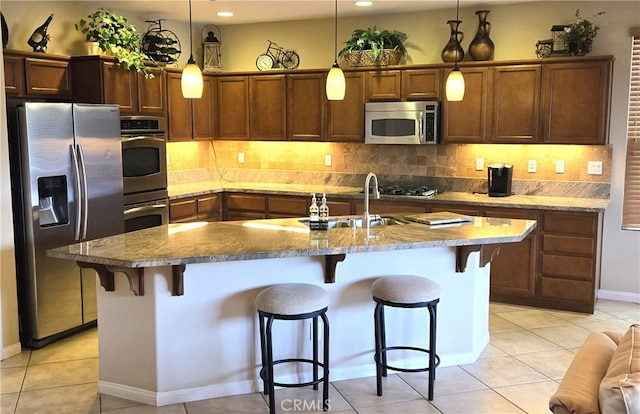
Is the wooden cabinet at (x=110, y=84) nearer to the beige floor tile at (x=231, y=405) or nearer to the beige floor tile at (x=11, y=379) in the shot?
the beige floor tile at (x=11, y=379)

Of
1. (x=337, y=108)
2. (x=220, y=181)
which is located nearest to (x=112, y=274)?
(x=337, y=108)

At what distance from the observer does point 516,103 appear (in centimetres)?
548

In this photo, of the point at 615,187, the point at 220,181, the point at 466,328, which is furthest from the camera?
the point at 220,181

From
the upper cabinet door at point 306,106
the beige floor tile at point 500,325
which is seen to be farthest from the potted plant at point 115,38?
the beige floor tile at point 500,325

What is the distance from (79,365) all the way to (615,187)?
4.59 m

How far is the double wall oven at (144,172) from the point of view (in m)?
5.28

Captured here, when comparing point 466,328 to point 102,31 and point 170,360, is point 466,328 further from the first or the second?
point 102,31

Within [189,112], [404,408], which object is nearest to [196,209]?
[189,112]

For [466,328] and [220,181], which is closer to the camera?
[466,328]

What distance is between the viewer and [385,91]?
6.00 meters

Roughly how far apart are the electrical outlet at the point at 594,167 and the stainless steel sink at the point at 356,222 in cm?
229

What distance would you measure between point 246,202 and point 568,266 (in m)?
3.20

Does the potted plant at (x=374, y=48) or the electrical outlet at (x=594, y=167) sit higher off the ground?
the potted plant at (x=374, y=48)

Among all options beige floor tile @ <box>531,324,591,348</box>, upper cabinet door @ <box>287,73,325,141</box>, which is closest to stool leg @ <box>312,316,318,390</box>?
beige floor tile @ <box>531,324,591,348</box>
